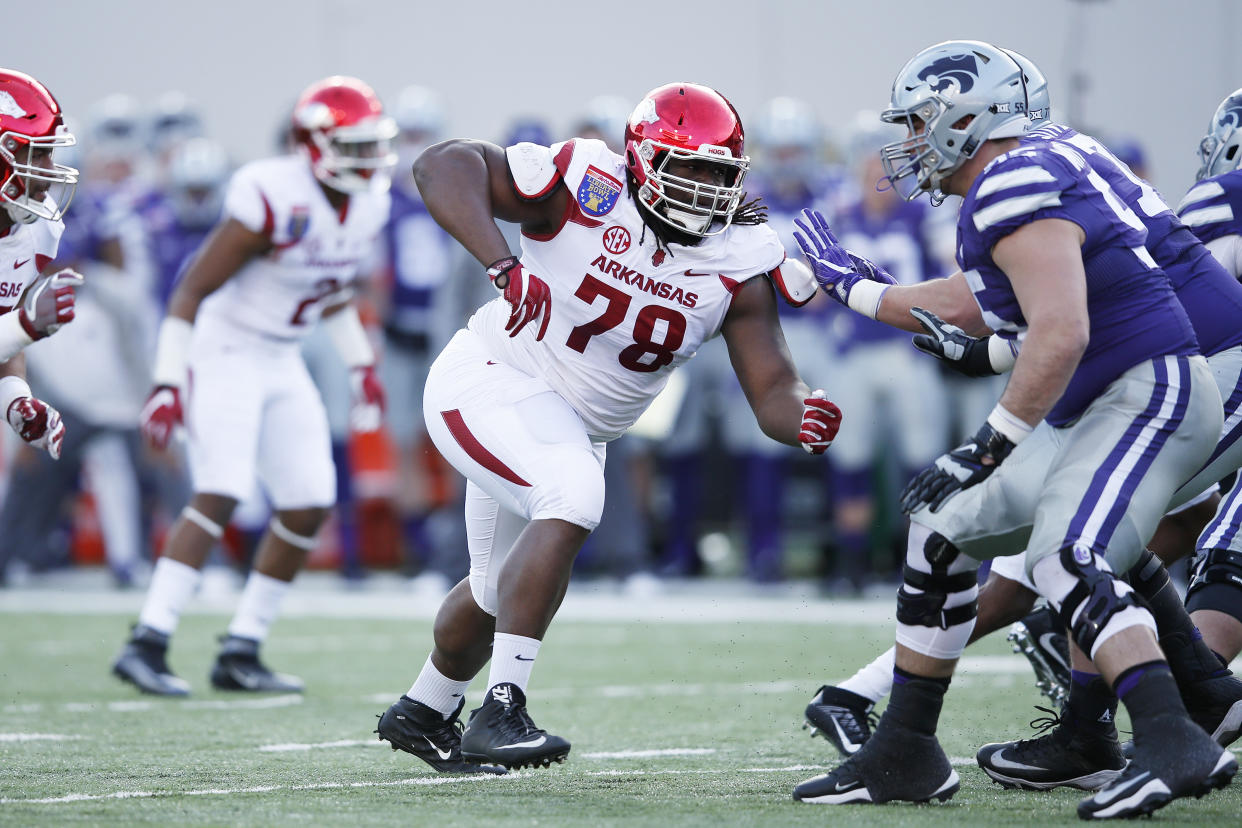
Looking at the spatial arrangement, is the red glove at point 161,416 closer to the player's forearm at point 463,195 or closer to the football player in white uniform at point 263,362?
the football player in white uniform at point 263,362

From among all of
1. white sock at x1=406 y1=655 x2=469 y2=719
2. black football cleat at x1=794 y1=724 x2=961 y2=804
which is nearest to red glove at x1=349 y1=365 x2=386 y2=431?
white sock at x1=406 y1=655 x2=469 y2=719

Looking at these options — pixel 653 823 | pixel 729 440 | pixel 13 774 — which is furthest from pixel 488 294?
pixel 653 823

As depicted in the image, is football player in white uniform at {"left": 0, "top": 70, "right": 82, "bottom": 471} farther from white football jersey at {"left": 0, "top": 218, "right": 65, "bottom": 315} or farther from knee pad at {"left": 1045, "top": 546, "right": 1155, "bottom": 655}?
knee pad at {"left": 1045, "top": 546, "right": 1155, "bottom": 655}

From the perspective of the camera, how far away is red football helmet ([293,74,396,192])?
6707 millimetres

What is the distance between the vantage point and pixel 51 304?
4375 millimetres

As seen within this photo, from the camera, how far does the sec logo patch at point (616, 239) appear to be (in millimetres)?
4363

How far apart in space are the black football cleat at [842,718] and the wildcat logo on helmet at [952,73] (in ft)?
5.05

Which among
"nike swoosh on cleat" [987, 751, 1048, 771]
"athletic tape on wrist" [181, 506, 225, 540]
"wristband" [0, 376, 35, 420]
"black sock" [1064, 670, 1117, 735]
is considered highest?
"wristband" [0, 376, 35, 420]

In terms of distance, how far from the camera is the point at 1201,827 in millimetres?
3502

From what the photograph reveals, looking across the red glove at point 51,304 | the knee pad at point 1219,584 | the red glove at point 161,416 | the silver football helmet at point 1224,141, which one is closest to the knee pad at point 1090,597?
the knee pad at point 1219,584

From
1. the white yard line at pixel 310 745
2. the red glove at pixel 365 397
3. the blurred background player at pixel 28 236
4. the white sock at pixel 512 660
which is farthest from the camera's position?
the red glove at pixel 365 397

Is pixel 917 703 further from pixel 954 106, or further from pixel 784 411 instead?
pixel 954 106

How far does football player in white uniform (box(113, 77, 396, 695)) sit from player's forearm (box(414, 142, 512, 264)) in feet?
7.43

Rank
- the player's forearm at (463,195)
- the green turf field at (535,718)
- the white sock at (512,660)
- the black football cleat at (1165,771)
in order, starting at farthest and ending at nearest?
the player's forearm at (463,195) → the white sock at (512,660) → the green turf field at (535,718) → the black football cleat at (1165,771)
